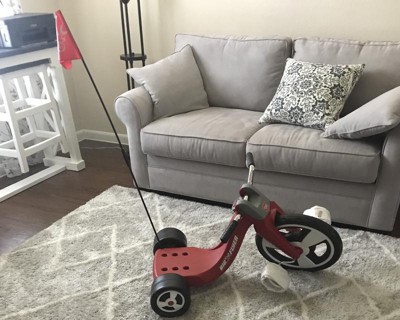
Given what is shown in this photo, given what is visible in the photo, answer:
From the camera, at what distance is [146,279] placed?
187cm

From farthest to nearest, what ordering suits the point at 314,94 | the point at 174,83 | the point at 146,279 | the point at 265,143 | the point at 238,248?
1. the point at 174,83
2. the point at 314,94
3. the point at 265,143
4. the point at 146,279
5. the point at 238,248

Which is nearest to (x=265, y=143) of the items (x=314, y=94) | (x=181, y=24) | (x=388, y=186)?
(x=314, y=94)

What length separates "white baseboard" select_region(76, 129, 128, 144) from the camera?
3546 millimetres

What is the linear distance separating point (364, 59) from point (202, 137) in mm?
1029

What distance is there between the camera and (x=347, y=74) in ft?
7.42

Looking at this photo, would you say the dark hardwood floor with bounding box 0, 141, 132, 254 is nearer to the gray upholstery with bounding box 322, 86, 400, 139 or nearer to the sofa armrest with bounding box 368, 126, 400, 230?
the gray upholstery with bounding box 322, 86, 400, 139

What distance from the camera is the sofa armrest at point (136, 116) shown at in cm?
242

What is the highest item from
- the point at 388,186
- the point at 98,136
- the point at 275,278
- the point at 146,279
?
the point at 388,186

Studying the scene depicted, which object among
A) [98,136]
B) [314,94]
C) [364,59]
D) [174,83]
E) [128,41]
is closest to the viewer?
[314,94]

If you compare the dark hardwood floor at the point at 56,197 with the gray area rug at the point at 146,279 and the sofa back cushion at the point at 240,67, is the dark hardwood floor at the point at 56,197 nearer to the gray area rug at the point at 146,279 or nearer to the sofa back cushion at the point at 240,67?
the gray area rug at the point at 146,279

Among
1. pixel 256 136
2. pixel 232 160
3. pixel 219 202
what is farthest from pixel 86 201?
pixel 256 136

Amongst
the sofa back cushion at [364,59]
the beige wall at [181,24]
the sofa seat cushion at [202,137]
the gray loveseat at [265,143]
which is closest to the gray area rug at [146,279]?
the gray loveseat at [265,143]

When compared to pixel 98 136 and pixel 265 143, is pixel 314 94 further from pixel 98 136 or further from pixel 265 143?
pixel 98 136

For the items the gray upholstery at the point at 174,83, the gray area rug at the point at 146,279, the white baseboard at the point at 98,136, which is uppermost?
the gray upholstery at the point at 174,83
